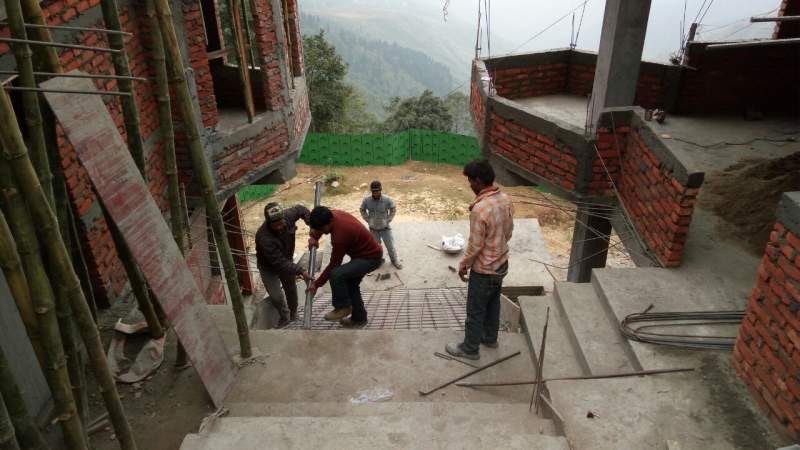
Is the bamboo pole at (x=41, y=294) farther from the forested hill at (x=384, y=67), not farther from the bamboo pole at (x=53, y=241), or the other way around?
the forested hill at (x=384, y=67)

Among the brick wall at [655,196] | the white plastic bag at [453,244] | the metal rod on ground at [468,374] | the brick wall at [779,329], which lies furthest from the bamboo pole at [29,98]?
the white plastic bag at [453,244]

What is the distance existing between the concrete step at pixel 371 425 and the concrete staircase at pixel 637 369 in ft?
1.16

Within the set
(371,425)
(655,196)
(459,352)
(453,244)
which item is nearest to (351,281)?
(459,352)

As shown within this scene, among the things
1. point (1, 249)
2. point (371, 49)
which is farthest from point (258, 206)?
point (371, 49)

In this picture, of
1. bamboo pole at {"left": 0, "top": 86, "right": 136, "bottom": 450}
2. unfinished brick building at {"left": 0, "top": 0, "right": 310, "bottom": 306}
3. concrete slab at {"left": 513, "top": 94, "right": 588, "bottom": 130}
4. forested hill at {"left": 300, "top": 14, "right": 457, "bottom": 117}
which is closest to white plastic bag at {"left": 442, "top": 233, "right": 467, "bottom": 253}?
concrete slab at {"left": 513, "top": 94, "right": 588, "bottom": 130}

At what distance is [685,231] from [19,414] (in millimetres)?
5219

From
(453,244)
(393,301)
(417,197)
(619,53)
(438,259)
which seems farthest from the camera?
(417,197)

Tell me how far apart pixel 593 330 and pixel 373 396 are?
198cm

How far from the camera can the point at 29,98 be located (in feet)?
8.36

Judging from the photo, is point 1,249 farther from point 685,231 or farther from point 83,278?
point 685,231

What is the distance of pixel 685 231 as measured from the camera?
16.3 feet

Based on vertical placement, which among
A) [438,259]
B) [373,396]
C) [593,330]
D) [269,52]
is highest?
[269,52]

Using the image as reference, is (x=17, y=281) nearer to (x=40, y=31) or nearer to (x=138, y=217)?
(x=138, y=217)

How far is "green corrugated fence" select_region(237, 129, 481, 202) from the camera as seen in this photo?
21.8 metres
